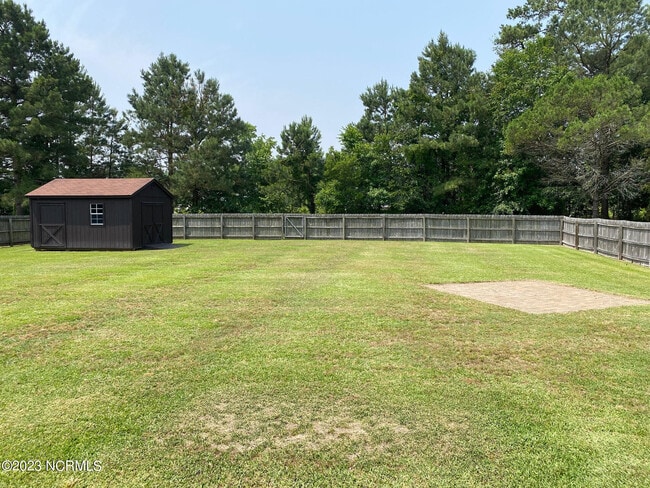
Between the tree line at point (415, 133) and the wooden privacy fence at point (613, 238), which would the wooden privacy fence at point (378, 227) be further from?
the tree line at point (415, 133)

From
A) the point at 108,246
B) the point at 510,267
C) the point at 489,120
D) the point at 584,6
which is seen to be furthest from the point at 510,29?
the point at 108,246

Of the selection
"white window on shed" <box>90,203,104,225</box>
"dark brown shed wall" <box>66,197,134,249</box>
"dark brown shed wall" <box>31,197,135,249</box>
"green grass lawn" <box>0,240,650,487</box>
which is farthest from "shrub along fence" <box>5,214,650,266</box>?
"green grass lawn" <box>0,240,650,487</box>

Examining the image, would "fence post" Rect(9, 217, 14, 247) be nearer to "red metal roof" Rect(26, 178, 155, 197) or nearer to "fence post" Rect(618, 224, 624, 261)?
"red metal roof" Rect(26, 178, 155, 197)

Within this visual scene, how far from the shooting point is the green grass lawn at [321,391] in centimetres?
273

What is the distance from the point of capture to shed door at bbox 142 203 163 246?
20047 millimetres

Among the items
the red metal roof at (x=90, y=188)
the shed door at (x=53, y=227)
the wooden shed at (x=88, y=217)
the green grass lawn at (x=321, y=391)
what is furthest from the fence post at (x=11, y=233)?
the green grass lawn at (x=321, y=391)

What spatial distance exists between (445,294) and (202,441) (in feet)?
20.4

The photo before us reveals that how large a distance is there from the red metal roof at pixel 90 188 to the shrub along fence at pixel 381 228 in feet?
12.9

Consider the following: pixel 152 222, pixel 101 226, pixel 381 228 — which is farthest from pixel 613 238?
pixel 101 226

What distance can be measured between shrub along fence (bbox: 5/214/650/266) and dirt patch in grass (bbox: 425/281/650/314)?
1062 centimetres

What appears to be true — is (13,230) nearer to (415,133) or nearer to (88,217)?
(88,217)

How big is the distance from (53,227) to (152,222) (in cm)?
409

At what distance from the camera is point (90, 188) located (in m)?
19.6

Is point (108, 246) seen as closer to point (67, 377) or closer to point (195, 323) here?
point (195, 323)
